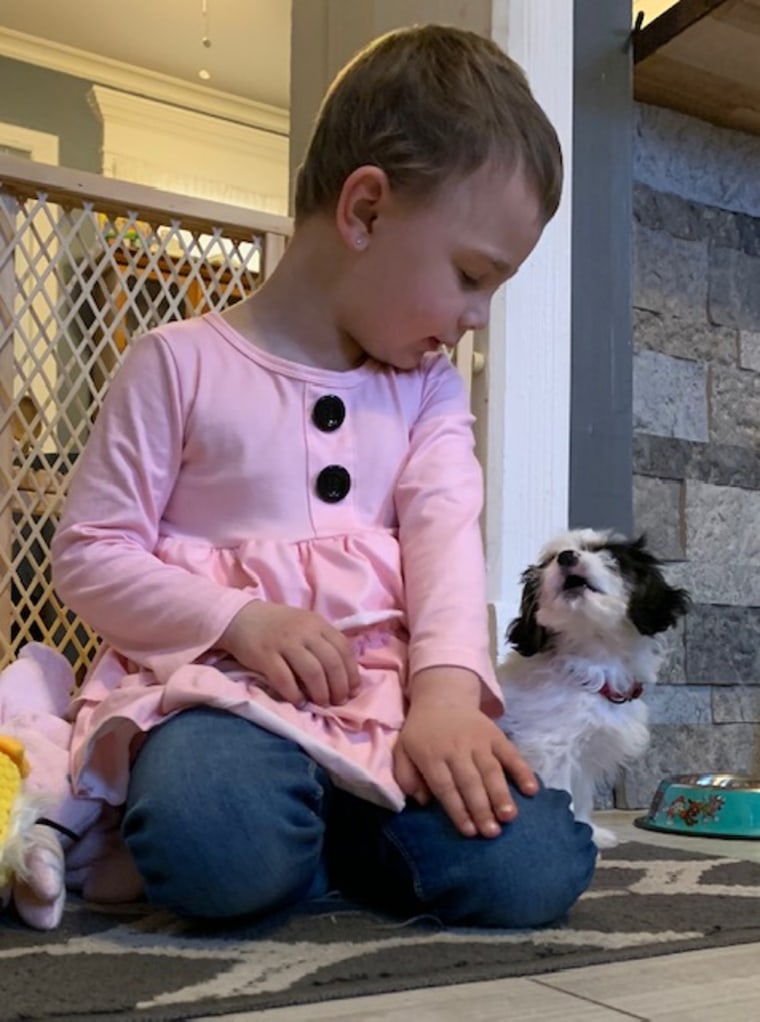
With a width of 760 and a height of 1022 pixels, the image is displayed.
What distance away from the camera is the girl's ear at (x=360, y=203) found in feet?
2.76

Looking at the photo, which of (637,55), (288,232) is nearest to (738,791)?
(288,232)

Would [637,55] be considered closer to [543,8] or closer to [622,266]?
[543,8]

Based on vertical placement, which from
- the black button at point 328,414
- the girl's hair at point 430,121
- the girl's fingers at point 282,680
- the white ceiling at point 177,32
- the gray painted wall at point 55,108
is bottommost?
the girl's fingers at point 282,680

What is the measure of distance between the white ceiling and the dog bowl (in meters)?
3.05

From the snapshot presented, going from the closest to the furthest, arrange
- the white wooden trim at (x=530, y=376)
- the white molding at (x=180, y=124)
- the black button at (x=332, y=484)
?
the black button at (x=332, y=484) < the white wooden trim at (x=530, y=376) < the white molding at (x=180, y=124)

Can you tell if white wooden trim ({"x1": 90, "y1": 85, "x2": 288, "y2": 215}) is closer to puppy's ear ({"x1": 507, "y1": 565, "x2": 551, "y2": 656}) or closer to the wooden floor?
puppy's ear ({"x1": 507, "y1": 565, "x2": 551, "y2": 656})

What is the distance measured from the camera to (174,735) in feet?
2.33

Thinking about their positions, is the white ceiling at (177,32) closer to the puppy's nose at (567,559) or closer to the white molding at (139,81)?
the white molding at (139,81)

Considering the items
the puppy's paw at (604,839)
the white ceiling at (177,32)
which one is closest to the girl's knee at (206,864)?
the puppy's paw at (604,839)

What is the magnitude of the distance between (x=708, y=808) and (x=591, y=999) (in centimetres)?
81

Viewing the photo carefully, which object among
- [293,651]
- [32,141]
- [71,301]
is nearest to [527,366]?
[71,301]

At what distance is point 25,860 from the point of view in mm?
683

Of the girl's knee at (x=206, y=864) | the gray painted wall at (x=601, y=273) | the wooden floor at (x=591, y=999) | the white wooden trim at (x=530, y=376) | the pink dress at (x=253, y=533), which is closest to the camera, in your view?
the wooden floor at (x=591, y=999)

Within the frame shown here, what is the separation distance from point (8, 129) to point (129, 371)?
11.7 ft
